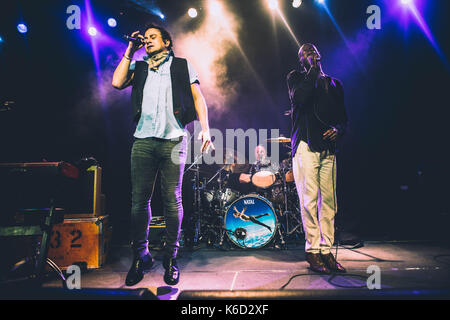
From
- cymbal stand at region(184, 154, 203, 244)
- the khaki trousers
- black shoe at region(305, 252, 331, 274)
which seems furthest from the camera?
cymbal stand at region(184, 154, 203, 244)

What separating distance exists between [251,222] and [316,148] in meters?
1.59

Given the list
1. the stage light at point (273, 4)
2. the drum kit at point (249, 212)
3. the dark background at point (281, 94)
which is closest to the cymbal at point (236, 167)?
the drum kit at point (249, 212)

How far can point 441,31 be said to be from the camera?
5070 millimetres

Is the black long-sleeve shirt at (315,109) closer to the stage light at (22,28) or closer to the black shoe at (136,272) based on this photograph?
the black shoe at (136,272)

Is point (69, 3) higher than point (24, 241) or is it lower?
higher

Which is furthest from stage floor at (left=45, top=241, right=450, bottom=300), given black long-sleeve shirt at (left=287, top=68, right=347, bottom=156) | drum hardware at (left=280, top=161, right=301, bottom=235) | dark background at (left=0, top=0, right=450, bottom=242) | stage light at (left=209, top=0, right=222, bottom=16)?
stage light at (left=209, top=0, right=222, bottom=16)

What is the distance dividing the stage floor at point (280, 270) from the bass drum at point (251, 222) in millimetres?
150

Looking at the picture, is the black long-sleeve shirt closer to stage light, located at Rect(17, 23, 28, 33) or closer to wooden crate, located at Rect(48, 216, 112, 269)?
wooden crate, located at Rect(48, 216, 112, 269)

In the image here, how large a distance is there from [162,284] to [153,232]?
2.04 m

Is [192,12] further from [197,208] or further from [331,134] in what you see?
[331,134]

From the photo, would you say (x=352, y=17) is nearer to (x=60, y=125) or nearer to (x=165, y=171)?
(x=165, y=171)

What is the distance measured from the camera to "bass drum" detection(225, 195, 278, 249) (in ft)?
11.7

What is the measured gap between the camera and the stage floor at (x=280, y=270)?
6.49 ft

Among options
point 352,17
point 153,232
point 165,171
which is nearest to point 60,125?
point 153,232
